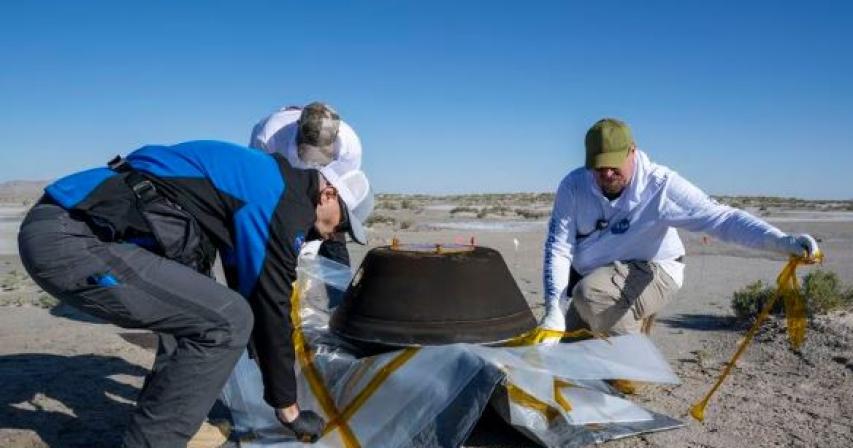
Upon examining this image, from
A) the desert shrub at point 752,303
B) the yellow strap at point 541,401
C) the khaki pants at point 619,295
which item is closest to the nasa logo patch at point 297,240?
the yellow strap at point 541,401

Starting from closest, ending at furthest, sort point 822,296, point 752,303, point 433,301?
point 433,301, point 822,296, point 752,303

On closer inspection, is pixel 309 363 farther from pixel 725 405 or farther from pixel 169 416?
pixel 725 405

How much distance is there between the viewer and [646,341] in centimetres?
398

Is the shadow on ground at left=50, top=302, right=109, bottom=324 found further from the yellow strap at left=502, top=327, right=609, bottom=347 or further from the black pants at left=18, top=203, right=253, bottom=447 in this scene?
the yellow strap at left=502, top=327, right=609, bottom=347

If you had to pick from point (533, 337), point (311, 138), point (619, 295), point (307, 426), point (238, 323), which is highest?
point (311, 138)

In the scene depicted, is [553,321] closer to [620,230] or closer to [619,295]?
[619,295]

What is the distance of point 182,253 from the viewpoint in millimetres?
3109

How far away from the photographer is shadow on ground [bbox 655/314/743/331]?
695 cm

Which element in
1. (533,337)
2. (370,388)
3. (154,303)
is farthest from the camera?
(533,337)

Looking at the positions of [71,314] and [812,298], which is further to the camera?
[71,314]

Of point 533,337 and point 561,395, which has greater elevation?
point 533,337

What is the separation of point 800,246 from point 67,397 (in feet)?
14.3

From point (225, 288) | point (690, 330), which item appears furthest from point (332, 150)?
point (690, 330)

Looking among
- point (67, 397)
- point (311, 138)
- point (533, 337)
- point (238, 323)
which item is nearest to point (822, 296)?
point (533, 337)
